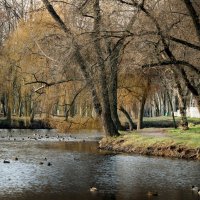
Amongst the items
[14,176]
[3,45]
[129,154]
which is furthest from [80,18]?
[3,45]

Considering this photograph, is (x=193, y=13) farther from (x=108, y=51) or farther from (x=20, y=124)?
(x=20, y=124)

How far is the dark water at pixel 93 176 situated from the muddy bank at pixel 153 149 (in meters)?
1.42

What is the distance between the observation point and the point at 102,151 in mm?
30656

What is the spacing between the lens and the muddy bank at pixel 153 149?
86.3ft

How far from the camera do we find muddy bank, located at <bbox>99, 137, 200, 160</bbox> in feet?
86.3

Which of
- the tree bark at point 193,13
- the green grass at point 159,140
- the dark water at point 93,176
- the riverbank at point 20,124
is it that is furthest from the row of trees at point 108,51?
the dark water at point 93,176

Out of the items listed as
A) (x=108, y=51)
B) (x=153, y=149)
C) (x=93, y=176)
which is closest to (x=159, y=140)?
(x=153, y=149)

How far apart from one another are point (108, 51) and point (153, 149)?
268 inches

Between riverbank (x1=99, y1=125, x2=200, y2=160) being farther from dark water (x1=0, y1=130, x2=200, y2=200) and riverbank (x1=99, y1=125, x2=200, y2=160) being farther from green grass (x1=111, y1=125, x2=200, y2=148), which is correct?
dark water (x1=0, y1=130, x2=200, y2=200)

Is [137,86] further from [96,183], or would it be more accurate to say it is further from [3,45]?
[96,183]

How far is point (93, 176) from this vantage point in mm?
20109

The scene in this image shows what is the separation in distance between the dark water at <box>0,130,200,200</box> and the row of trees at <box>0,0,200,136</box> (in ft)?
15.4

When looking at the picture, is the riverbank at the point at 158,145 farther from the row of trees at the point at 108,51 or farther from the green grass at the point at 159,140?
the row of trees at the point at 108,51

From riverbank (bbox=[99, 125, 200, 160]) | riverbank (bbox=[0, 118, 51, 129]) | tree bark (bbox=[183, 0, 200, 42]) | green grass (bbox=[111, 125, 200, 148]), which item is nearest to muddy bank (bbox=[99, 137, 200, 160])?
riverbank (bbox=[99, 125, 200, 160])
